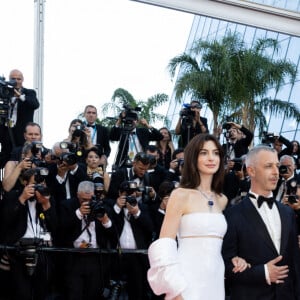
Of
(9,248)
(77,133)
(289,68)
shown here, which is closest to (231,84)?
(289,68)

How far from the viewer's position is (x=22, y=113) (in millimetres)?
7047

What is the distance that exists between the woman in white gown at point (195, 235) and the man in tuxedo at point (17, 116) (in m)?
3.88

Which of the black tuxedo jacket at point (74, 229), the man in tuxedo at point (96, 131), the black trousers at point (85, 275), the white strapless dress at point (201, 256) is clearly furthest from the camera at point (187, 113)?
the white strapless dress at point (201, 256)

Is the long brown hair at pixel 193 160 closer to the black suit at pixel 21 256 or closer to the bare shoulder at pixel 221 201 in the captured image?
the bare shoulder at pixel 221 201

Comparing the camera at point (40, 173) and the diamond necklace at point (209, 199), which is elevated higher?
the diamond necklace at point (209, 199)

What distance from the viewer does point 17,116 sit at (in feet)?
23.2

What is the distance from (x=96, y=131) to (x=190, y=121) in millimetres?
1210

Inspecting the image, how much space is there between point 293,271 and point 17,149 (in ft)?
12.0

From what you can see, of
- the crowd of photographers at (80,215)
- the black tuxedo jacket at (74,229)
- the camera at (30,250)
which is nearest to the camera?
the camera at (30,250)

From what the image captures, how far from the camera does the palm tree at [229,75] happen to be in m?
13.2

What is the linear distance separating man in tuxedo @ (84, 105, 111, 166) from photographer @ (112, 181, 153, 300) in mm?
1353

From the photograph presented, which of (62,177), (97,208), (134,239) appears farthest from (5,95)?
(134,239)

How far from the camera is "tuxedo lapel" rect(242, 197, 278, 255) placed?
3.37 meters

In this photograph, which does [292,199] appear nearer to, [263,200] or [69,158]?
[263,200]
